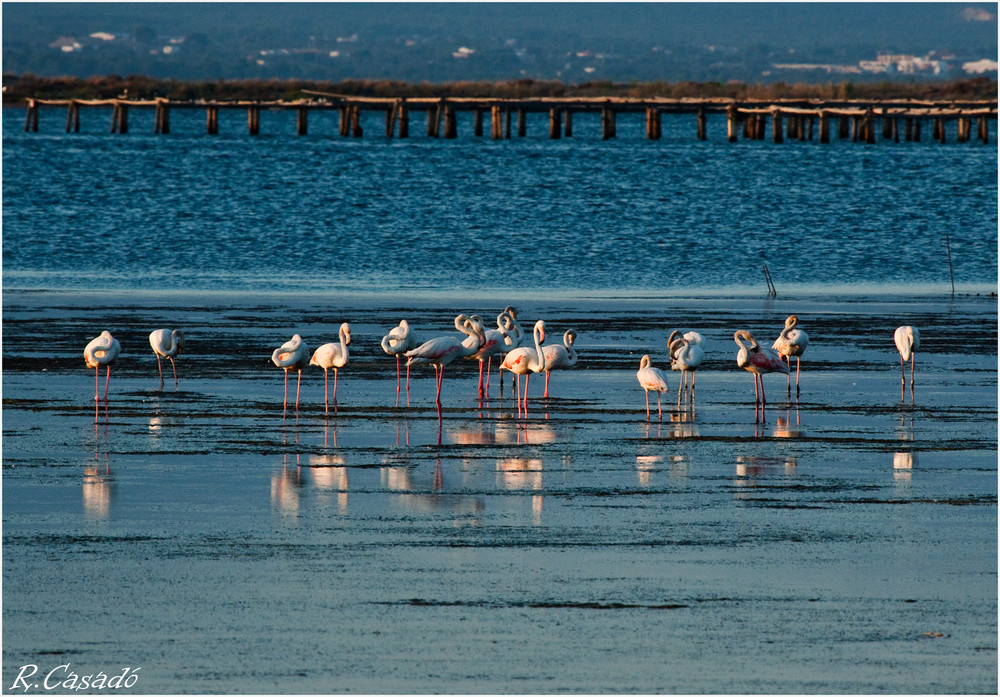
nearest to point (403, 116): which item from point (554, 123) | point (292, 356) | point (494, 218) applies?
point (554, 123)

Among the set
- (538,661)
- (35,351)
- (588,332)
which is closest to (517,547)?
(538,661)

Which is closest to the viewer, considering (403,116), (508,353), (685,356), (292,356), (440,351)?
(685,356)

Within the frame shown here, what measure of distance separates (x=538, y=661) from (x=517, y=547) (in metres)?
1.88

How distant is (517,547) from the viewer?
8.70m

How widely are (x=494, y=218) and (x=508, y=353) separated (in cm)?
2587

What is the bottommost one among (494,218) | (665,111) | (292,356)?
(292,356)

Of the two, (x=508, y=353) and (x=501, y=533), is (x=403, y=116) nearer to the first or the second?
(x=508, y=353)

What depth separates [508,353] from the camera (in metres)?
15.0

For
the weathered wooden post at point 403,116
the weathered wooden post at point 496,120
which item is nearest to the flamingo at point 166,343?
the weathered wooden post at point 496,120

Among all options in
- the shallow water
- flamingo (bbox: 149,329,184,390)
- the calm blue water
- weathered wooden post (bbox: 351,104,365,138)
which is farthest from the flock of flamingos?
weathered wooden post (bbox: 351,104,365,138)

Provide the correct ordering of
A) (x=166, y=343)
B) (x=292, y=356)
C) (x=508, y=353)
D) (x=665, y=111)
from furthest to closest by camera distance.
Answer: (x=665, y=111) < (x=166, y=343) < (x=508, y=353) < (x=292, y=356)

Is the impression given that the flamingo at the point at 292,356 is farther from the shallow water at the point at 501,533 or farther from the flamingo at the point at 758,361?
the flamingo at the point at 758,361

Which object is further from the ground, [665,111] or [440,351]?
[665,111]

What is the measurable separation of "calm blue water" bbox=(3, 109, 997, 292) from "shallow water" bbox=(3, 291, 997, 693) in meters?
13.4
